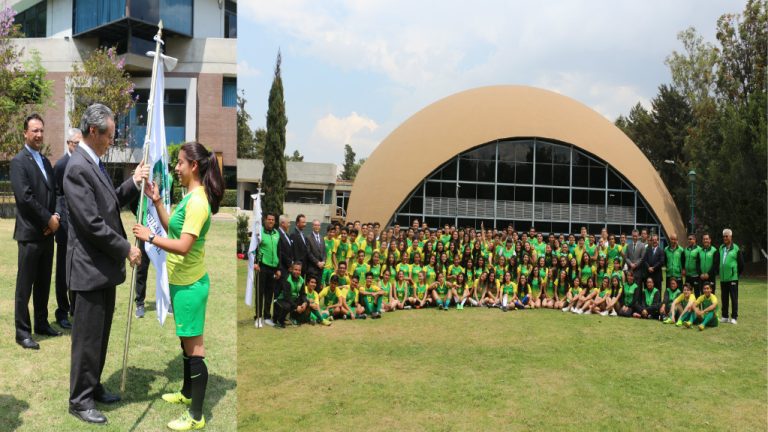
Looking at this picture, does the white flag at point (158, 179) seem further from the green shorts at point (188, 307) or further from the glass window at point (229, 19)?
the glass window at point (229, 19)

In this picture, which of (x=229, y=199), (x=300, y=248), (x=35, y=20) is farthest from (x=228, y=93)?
(x=300, y=248)

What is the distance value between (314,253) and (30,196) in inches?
169

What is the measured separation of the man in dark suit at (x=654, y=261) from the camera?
9031mm

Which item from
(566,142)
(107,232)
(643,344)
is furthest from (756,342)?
(566,142)

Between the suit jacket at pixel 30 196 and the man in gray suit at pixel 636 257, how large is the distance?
8096 millimetres

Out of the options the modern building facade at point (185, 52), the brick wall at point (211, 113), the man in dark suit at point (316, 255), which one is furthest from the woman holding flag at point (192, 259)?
the brick wall at point (211, 113)

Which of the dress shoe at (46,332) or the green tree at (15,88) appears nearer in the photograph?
the dress shoe at (46,332)

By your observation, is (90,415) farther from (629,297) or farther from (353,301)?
(629,297)

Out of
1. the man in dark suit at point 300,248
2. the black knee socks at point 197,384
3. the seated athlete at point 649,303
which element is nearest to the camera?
the black knee socks at point 197,384

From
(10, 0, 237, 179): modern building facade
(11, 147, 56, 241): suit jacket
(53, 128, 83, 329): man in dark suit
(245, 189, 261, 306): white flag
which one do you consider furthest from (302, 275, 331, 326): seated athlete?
(10, 0, 237, 179): modern building facade

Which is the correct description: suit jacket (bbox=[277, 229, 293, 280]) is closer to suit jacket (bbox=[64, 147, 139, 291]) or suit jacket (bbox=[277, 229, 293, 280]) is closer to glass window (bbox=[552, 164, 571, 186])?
suit jacket (bbox=[64, 147, 139, 291])

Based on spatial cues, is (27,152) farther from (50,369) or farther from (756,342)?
(756,342)

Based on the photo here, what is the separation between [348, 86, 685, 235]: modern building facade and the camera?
675 inches

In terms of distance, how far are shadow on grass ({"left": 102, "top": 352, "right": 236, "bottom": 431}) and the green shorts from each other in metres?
0.49
